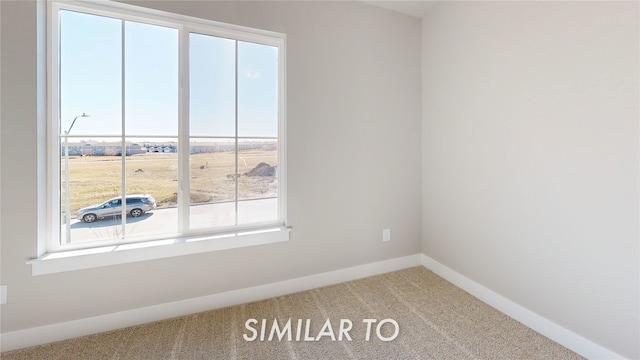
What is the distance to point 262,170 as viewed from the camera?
2.37m

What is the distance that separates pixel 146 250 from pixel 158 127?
89cm

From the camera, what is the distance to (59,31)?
181cm

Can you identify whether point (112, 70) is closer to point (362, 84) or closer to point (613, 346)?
point (362, 84)

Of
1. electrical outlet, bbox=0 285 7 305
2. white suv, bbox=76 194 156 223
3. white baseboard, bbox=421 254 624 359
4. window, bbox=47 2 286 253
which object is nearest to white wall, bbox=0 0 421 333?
electrical outlet, bbox=0 285 7 305

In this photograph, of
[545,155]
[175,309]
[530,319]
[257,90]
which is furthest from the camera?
[257,90]

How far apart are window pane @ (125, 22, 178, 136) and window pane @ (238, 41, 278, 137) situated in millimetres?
485

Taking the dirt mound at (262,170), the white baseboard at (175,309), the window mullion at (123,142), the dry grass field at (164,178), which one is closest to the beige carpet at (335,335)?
the white baseboard at (175,309)

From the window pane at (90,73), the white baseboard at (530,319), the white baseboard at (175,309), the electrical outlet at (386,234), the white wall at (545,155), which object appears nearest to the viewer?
the white wall at (545,155)

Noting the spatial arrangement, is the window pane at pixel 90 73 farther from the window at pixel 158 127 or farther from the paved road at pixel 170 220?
the paved road at pixel 170 220

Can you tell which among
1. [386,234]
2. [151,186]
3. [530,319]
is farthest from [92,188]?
[530,319]

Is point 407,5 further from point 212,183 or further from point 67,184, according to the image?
point 67,184

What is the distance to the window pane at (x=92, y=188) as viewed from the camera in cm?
187

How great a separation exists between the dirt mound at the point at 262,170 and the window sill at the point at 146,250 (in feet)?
1.56

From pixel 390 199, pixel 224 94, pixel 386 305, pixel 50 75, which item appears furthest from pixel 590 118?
pixel 50 75
